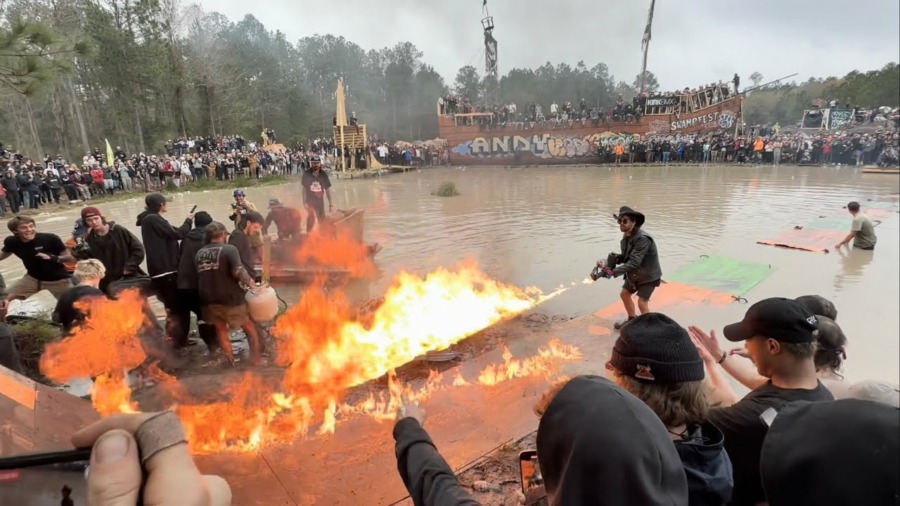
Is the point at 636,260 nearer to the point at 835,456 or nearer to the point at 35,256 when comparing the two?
the point at 835,456

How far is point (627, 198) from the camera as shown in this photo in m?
17.4

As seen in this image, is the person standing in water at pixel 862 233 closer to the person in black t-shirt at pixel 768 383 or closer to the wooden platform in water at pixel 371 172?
the person in black t-shirt at pixel 768 383


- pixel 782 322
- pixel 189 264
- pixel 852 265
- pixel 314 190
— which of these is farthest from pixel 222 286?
pixel 852 265

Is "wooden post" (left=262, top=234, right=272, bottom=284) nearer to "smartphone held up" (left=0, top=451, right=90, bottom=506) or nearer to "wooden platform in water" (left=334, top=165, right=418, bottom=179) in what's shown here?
"smartphone held up" (left=0, top=451, right=90, bottom=506)

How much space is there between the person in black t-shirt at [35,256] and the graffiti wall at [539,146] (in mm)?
31738

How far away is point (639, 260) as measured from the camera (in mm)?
5230

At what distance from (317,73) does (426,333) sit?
54.5ft

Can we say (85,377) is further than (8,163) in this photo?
No

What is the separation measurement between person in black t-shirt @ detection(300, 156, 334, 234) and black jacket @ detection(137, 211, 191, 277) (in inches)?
142

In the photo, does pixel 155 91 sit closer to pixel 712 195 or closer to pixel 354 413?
pixel 354 413

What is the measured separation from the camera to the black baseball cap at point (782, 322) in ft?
6.45

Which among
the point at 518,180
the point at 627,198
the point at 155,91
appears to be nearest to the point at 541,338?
the point at 627,198

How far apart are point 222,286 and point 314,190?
15.9ft

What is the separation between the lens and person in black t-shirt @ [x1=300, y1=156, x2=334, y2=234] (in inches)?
379
